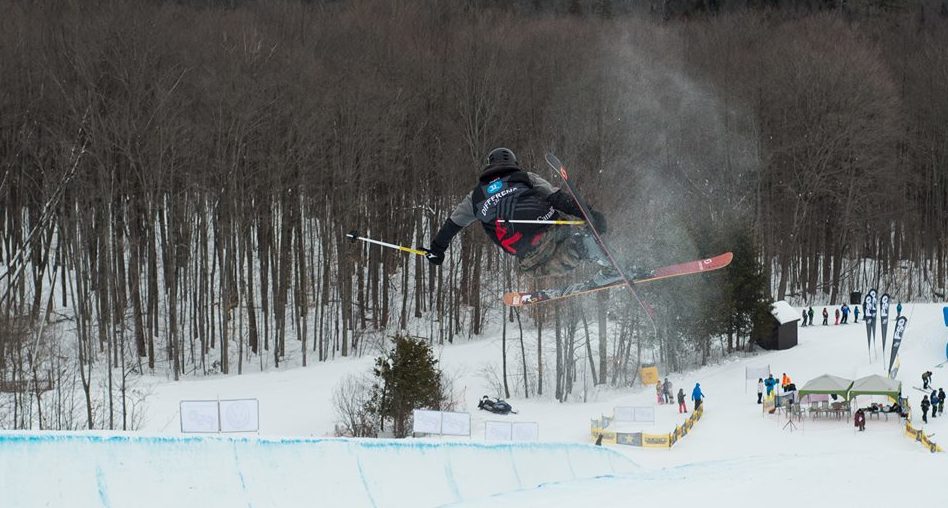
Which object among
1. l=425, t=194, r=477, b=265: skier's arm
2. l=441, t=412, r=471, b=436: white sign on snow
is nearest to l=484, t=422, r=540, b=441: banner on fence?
l=441, t=412, r=471, b=436: white sign on snow

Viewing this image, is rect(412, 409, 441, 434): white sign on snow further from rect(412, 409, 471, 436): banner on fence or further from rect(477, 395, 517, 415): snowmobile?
rect(477, 395, 517, 415): snowmobile

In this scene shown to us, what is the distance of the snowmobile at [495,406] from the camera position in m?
29.1

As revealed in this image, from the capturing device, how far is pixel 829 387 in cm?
2558

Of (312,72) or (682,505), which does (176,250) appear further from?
(682,505)

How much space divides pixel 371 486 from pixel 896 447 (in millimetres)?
15072

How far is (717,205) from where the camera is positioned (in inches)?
1658

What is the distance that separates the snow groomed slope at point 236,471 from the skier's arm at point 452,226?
7.23 ft

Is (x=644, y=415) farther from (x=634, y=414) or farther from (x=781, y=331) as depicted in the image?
(x=781, y=331)

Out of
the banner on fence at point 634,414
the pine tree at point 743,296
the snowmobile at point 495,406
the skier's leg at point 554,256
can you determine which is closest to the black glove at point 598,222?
the skier's leg at point 554,256

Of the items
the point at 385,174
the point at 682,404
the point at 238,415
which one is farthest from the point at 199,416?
the point at 385,174

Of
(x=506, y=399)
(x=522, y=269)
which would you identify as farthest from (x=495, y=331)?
(x=522, y=269)

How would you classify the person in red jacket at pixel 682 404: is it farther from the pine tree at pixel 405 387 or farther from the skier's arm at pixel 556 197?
the skier's arm at pixel 556 197

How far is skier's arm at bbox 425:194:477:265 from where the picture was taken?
11508 mm

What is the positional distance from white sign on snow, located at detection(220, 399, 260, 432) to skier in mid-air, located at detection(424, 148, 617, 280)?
29.5 feet
